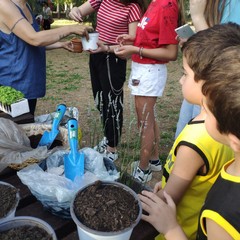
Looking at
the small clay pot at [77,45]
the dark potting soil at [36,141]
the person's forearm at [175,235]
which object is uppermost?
the small clay pot at [77,45]

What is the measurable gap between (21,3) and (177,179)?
183 centimetres

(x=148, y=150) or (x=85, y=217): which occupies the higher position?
(x=85, y=217)

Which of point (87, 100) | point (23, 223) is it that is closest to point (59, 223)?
point (23, 223)

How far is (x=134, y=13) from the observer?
2656mm

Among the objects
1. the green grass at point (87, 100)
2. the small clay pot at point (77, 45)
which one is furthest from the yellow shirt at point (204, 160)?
the small clay pot at point (77, 45)

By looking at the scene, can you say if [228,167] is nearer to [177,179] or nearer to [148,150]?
[177,179]

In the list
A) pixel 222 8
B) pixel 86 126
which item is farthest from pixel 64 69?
pixel 222 8

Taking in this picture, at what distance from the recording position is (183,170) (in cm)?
114

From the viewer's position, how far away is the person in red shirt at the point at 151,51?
2.24 meters

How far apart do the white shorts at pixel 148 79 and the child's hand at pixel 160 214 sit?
1.49 metres

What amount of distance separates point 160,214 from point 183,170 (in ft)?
0.65

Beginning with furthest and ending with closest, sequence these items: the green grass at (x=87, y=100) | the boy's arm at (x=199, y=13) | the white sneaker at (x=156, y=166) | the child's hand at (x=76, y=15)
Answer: the green grass at (x=87, y=100) → the white sneaker at (x=156, y=166) → the child's hand at (x=76, y=15) → the boy's arm at (x=199, y=13)

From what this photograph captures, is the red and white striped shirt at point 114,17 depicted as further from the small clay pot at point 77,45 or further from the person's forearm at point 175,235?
the person's forearm at point 175,235

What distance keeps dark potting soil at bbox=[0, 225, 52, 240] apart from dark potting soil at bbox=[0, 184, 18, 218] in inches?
3.6
